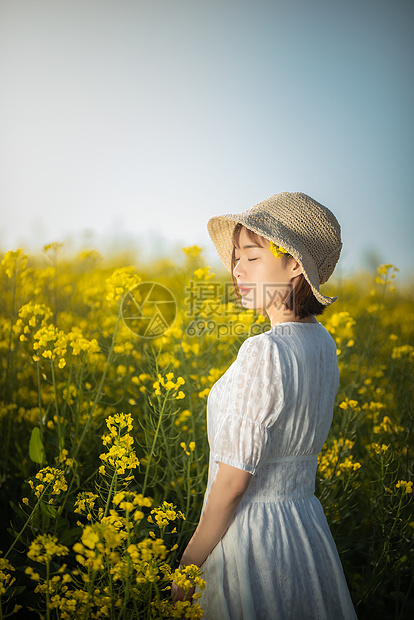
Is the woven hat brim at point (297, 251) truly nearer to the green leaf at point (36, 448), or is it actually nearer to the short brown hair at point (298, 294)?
the short brown hair at point (298, 294)

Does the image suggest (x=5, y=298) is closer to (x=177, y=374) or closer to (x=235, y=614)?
(x=177, y=374)

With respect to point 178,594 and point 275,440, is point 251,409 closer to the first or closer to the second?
point 275,440

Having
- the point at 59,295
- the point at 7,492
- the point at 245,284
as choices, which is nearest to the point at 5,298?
the point at 59,295

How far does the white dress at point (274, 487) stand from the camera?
2.19 ft

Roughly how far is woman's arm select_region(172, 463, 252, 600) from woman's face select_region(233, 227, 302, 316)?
295 millimetres

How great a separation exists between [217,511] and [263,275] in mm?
394

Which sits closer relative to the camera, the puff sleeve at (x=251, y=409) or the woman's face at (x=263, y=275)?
the puff sleeve at (x=251, y=409)

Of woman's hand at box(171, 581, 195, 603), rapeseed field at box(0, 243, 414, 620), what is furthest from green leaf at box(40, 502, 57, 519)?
woman's hand at box(171, 581, 195, 603)

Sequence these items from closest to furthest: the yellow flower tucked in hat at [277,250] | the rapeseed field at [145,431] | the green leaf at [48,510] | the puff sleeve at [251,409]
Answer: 1. the puff sleeve at [251,409]
2. the yellow flower tucked in hat at [277,250]
3. the green leaf at [48,510]
4. the rapeseed field at [145,431]

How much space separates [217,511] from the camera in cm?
67

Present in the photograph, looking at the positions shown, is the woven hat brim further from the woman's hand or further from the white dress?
the woman's hand

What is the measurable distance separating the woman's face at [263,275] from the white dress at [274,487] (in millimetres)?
70

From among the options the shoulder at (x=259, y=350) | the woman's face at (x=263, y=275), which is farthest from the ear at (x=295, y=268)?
the shoulder at (x=259, y=350)

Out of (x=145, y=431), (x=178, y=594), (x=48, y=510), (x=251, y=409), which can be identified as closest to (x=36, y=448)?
(x=48, y=510)
